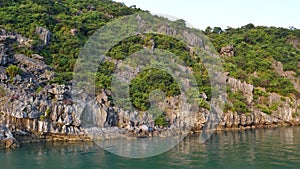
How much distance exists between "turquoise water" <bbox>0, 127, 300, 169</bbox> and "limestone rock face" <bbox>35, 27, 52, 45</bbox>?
2389 centimetres

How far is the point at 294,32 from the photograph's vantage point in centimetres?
7588

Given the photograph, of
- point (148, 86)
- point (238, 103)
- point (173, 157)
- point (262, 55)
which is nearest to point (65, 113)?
point (173, 157)

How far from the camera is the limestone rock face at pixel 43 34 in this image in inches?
1961

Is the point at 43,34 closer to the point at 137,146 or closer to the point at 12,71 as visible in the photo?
the point at 12,71

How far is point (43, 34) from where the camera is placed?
5025 centimetres

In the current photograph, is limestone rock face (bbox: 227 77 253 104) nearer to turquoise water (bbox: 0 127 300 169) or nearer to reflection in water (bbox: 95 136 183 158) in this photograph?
reflection in water (bbox: 95 136 183 158)

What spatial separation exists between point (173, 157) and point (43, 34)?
3356 cm

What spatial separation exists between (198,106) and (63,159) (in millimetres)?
24379

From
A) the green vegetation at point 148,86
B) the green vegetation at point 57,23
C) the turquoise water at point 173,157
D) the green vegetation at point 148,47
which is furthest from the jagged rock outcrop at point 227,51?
the turquoise water at point 173,157

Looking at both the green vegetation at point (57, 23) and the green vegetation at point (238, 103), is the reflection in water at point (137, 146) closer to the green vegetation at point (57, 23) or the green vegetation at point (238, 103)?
the green vegetation at point (57, 23)

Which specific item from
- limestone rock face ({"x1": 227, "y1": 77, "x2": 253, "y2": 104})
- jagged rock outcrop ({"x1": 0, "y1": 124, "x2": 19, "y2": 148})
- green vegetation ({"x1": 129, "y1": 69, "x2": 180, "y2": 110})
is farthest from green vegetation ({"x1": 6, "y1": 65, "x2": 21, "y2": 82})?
limestone rock face ({"x1": 227, "y1": 77, "x2": 253, "y2": 104})

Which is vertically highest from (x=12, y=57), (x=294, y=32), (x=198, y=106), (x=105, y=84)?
(x=294, y=32)

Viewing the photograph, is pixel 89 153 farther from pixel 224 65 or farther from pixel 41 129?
pixel 224 65

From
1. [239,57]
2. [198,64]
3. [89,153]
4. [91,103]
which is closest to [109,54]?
[198,64]
